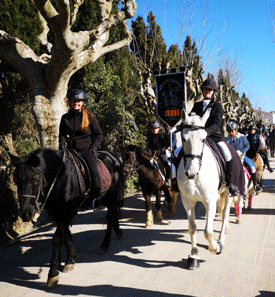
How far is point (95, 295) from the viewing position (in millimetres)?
3727

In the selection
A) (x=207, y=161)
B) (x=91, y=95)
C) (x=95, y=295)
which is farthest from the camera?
(x=91, y=95)

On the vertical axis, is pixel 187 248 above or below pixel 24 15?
below

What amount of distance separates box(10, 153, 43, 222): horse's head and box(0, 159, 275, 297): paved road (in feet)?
3.68

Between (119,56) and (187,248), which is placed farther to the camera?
(119,56)

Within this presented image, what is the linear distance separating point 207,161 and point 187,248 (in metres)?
1.86

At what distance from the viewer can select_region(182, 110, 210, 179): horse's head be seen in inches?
166

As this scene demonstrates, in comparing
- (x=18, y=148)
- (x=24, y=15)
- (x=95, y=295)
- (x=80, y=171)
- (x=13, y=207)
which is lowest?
(x=95, y=295)

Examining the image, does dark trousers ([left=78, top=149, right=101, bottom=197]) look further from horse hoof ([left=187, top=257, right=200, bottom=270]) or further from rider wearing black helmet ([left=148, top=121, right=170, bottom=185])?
rider wearing black helmet ([left=148, top=121, right=170, bottom=185])

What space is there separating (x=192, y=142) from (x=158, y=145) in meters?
4.36

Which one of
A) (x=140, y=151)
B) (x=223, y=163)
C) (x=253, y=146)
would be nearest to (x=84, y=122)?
(x=223, y=163)

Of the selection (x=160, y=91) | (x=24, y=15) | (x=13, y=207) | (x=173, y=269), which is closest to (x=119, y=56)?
(x=160, y=91)

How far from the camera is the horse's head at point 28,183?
145 inches

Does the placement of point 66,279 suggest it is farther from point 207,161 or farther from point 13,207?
point 13,207

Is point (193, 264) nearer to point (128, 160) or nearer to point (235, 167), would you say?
point (235, 167)
